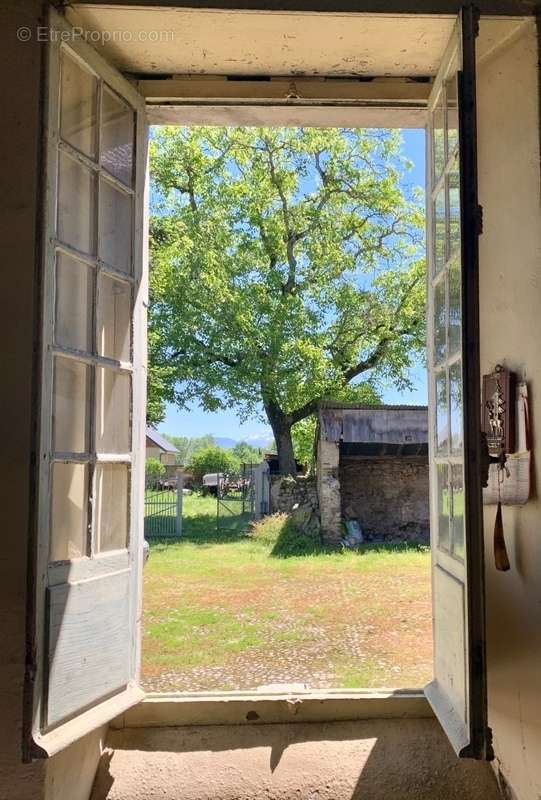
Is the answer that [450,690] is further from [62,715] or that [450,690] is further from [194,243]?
[194,243]

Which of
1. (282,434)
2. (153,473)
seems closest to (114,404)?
(282,434)

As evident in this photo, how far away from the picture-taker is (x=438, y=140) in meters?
1.98

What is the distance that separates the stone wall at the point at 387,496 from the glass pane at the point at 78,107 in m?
9.43

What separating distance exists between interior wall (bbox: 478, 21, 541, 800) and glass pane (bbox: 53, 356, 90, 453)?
1.37 metres

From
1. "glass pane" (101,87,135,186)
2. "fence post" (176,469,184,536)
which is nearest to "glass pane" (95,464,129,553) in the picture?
"glass pane" (101,87,135,186)

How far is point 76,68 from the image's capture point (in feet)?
5.97

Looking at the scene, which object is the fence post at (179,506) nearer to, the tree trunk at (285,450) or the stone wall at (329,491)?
the tree trunk at (285,450)

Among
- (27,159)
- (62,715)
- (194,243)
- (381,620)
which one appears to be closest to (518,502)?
(62,715)

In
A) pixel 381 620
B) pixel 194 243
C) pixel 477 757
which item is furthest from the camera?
pixel 194 243

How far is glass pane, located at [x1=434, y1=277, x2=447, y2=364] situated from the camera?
→ 1.88 metres

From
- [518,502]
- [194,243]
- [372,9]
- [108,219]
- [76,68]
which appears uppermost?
Result: [194,243]

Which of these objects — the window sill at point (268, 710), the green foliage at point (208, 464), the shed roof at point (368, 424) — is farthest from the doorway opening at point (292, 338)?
the window sill at point (268, 710)

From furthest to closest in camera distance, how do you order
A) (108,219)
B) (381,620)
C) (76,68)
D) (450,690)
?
(381,620) < (108,219) < (76,68) < (450,690)

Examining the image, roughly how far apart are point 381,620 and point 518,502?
415cm
